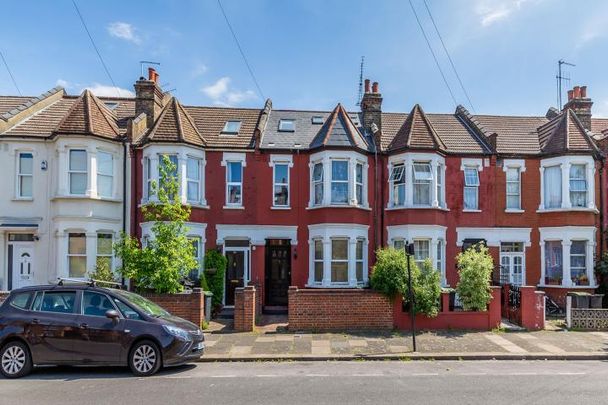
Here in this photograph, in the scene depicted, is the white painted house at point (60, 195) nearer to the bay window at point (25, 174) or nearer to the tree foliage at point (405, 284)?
the bay window at point (25, 174)

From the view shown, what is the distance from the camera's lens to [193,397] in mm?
7465

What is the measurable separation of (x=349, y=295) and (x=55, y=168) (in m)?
12.6

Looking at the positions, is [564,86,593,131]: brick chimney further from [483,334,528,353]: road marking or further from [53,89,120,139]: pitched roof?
[53,89,120,139]: pitched roof

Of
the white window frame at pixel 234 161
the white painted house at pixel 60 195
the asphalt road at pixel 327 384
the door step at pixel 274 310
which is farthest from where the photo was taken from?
the white window frame at pixel 234 161

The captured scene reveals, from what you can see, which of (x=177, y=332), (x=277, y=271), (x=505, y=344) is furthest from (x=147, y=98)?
(x=505, y=344)

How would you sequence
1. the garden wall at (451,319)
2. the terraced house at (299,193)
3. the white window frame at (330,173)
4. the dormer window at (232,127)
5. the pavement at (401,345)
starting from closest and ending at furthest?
the pavement at (401,345) < the garden wall at (451,319) < the terraced house at (299,193) < the white window frame at (330,173) < the dormer window at (232,127)

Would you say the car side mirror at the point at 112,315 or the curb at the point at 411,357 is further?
the curb at the point at 411,357

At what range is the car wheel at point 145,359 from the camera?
888 cm

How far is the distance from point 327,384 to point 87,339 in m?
4.94

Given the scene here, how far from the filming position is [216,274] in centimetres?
1702

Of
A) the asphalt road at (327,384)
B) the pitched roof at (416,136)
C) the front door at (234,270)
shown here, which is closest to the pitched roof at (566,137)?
the pitched roof at (416,136)

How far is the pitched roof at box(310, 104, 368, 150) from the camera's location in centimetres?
1803

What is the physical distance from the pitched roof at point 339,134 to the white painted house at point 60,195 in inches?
318

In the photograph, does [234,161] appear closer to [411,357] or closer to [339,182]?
[339,182]
